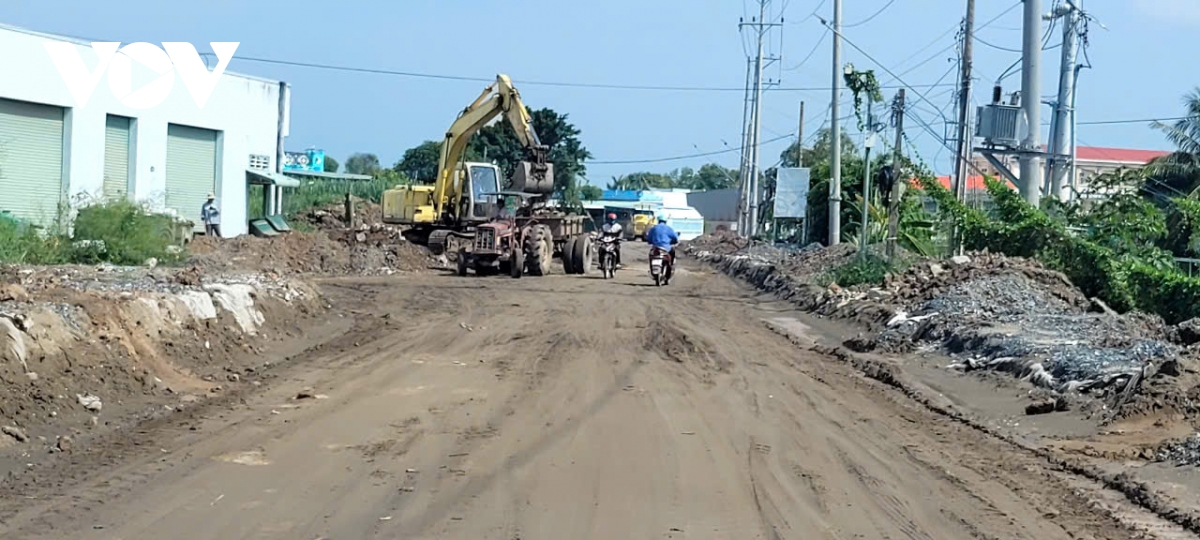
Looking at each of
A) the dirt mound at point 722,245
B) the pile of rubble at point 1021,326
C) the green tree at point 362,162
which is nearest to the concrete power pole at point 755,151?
the dirt mound at point 722,245

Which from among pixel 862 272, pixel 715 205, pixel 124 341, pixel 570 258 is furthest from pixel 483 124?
pixel 715 205

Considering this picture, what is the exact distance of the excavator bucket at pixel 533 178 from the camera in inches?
1423

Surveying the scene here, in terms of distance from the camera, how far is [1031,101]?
32.2 m

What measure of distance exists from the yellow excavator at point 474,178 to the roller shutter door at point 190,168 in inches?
416

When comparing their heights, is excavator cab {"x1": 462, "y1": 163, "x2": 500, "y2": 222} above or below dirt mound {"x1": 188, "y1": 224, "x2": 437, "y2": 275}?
above

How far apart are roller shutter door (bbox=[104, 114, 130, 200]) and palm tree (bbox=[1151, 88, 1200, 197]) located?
34510 millimetres

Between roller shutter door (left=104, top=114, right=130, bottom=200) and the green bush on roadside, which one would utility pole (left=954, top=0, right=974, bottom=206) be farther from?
roller shutter door (left=104, top=114, right=130, bottom=200)

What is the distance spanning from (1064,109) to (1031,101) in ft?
15.9

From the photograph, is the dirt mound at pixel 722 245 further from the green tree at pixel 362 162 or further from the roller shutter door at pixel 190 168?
the green tree at pixel 362 162

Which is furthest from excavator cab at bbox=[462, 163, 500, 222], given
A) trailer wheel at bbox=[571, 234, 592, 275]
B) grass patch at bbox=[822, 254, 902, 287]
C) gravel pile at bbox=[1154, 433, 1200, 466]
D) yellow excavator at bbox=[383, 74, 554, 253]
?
gravel pile at bbox=[1154, 433, 1200, 466]

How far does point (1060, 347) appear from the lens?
52.7 feet

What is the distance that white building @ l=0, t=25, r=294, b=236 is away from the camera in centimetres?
3597

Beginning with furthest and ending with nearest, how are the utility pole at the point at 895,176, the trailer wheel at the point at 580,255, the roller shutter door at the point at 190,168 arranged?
the roller shutter door at the point at 190,168
the trailer wheel at the point at 580,255
the utility pole at the point at 895,176

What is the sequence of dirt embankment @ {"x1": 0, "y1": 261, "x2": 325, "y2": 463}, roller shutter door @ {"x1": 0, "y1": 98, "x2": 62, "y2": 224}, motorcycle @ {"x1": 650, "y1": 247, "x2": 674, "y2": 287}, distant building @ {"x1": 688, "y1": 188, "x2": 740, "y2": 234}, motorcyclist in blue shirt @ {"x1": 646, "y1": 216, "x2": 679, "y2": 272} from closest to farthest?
dirt embankment @ {"x1": 0, "y1": 261, "x2": 325, "y2": 463} → motorcycle @ {"x1": 650, "y1": 247, "x2": 674, "y2": 287} → motorcyclist in blue shirt @ {"x1": 646, "y1": 216, "x2": 679, "y2": 272} → roller shutter door @ {"x1": 0, "y1": 98, "x2": 62, "y2": 224} → distant building @ {"x1": 688, "y1": 188, "x2": 740, "y2": 234}
